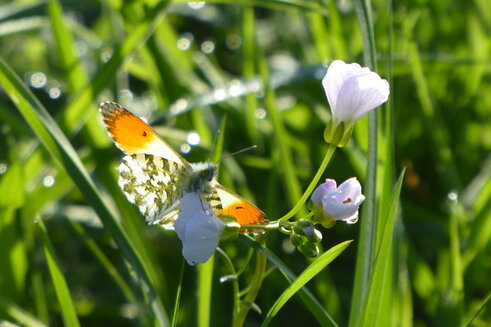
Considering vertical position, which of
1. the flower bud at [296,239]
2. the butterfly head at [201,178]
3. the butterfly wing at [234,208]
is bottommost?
the flower bud at [296,239]

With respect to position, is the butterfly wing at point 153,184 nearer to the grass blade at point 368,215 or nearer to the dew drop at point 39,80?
the grass blade at point 368,215

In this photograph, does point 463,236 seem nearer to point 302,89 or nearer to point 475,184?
point 475,184

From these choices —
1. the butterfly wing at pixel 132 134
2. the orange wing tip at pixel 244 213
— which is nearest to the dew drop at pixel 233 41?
the butterfly wing at pixel 132 134

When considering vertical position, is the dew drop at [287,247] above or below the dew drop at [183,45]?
below

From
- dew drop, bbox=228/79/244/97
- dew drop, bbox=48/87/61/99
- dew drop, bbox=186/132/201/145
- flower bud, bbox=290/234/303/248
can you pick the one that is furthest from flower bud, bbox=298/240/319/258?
dew drop, bbox=48/87/61/99

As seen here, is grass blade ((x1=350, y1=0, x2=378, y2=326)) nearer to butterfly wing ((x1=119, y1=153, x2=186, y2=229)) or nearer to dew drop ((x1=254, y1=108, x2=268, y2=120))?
butterfly wing ((x1=119, y1=153, x2=186, y2=229))

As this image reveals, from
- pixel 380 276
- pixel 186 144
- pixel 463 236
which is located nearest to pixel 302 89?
pixel 186 144
